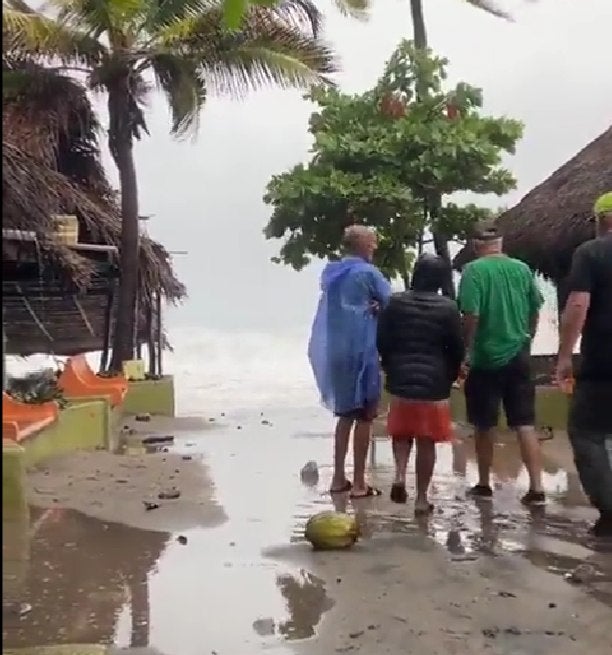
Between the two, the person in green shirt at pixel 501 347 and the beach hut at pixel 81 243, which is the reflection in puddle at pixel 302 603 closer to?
the person in green shirt at pixel 501 347

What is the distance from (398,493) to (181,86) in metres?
10.7

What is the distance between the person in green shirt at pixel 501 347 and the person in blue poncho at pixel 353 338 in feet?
1.70

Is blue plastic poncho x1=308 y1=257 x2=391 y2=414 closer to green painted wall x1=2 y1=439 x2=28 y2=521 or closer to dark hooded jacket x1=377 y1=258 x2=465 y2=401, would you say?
dark hooded jacket x1=377 y1=258 x2=465 y2=401

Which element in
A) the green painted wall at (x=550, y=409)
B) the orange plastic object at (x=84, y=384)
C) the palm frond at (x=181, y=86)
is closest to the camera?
the orange plastic object at (x=84, y=384)

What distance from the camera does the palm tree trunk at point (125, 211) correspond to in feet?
50.5

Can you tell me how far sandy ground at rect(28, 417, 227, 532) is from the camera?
579cm

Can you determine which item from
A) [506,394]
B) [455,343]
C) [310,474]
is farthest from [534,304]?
[310,474]

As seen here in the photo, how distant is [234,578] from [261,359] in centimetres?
3190

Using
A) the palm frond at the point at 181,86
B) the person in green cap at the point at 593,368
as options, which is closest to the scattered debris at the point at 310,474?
the person in green cap at the point at 593,368

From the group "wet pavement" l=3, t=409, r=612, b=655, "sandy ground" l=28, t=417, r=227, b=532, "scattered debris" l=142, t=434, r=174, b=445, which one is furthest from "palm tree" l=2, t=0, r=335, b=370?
"wet pavement" l=3, t=409, r=612, b=655

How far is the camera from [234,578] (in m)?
4.44

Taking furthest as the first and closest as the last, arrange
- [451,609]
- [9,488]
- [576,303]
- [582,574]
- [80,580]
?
[576,303] → [582,574] → [80,580] → [451,609] → [9,488]

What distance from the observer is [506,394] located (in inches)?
248

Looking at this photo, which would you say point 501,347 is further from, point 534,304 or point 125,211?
point 125,211
